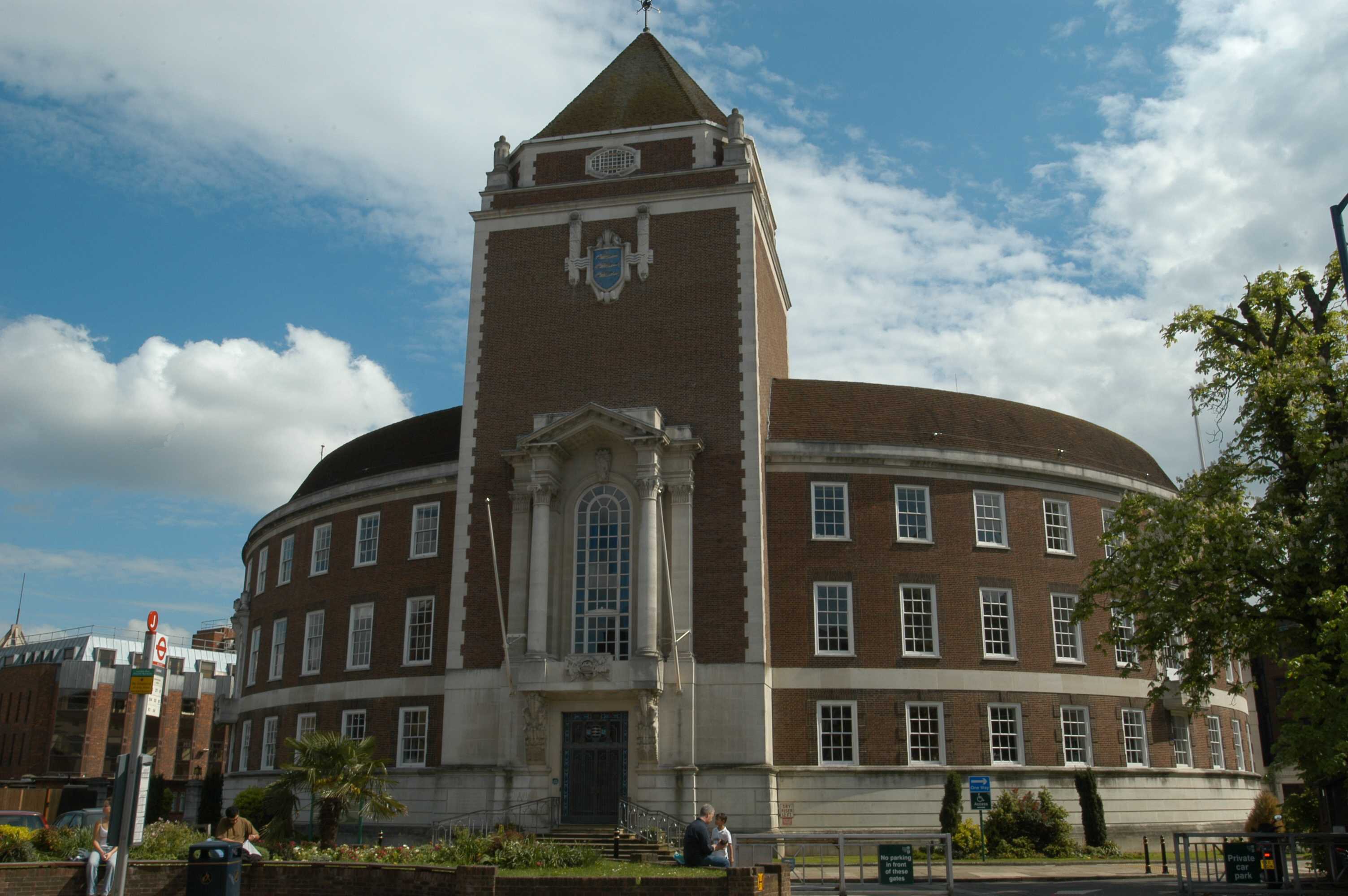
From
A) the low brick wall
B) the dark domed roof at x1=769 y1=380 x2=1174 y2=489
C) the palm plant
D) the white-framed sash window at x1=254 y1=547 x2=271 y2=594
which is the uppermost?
the dark domed roof at x1=769 y1=380 x2=1174 y2=489

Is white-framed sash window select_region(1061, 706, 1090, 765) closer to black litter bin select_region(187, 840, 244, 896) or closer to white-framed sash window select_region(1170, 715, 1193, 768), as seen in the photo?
white-framed sash window select_region(1170, 715, 1193, 768)

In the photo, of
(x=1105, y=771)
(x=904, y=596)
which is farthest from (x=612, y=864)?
(x=1105, y=771)

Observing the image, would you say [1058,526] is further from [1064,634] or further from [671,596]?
[671,596]

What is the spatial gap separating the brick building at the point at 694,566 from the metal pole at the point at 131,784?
1746cm

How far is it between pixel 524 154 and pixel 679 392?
35.8 ft

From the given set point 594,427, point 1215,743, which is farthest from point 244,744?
point 1215,743

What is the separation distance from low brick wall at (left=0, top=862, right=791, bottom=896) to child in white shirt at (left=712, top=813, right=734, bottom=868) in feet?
4.72

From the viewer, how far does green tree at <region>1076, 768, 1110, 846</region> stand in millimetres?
34938

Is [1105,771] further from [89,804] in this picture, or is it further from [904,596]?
[89,804]

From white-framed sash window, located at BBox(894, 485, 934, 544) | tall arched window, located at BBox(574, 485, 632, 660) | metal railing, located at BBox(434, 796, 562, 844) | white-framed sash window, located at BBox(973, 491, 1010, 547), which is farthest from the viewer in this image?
white-framed sash window, located at BBox(973, 491, 1010, 547)

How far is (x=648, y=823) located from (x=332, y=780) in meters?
8.67

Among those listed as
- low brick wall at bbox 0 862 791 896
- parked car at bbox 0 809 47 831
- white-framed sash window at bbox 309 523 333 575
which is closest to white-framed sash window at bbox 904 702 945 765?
low brick wall at bbox 0 862 791 896

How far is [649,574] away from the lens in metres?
34.7

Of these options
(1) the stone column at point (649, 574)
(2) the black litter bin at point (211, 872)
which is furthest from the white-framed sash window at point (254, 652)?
(2) the black litter bin at point (211, 872)
